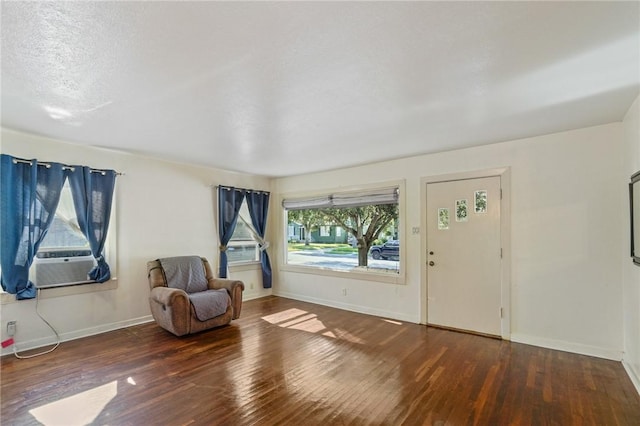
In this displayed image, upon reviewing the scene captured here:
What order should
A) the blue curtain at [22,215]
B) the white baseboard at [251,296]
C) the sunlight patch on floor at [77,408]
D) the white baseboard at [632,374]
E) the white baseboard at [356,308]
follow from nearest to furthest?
the sunlight patch on floor at [77,408] < the white baseboard at [632,374] < the blue curtain at [22,215] < the white baseboard at [356,308] < the white baseboard at [251,296]

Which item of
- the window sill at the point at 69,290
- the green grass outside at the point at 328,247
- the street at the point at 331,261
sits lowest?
the window sill at the point at 69,290

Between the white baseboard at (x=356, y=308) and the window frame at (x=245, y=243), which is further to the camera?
the window frame at (x=245, y=243)

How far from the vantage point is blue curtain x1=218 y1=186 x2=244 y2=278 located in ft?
17.5

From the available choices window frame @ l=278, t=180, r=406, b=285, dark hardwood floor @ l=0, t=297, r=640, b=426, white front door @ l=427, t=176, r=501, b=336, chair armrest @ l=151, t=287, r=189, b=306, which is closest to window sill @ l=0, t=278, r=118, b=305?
dark hardwood floor @ l=0, t=297, r=640, b=426

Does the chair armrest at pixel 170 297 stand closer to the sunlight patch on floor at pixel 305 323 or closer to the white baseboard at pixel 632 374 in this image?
the sunlight patch on floor at pixel 305 323

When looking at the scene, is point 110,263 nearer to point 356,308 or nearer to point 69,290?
point 69,290

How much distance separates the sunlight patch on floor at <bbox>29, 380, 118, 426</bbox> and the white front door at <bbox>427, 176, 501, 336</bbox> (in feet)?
12.2

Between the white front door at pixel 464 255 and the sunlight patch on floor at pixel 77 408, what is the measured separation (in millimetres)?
3711

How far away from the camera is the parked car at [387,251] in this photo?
4.74 metres

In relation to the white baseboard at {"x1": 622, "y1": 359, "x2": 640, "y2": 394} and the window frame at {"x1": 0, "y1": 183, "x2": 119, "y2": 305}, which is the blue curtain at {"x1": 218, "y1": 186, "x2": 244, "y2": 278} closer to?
the window frame at {"x1": 0, "y1": 183, "x2": 119, "y2": 305}

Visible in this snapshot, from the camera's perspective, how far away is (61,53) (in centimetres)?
182

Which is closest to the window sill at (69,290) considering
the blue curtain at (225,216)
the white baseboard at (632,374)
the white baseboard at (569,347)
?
the blue curtain at (225,216)

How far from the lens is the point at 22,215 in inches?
132

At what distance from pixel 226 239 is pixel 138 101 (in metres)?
3.18
